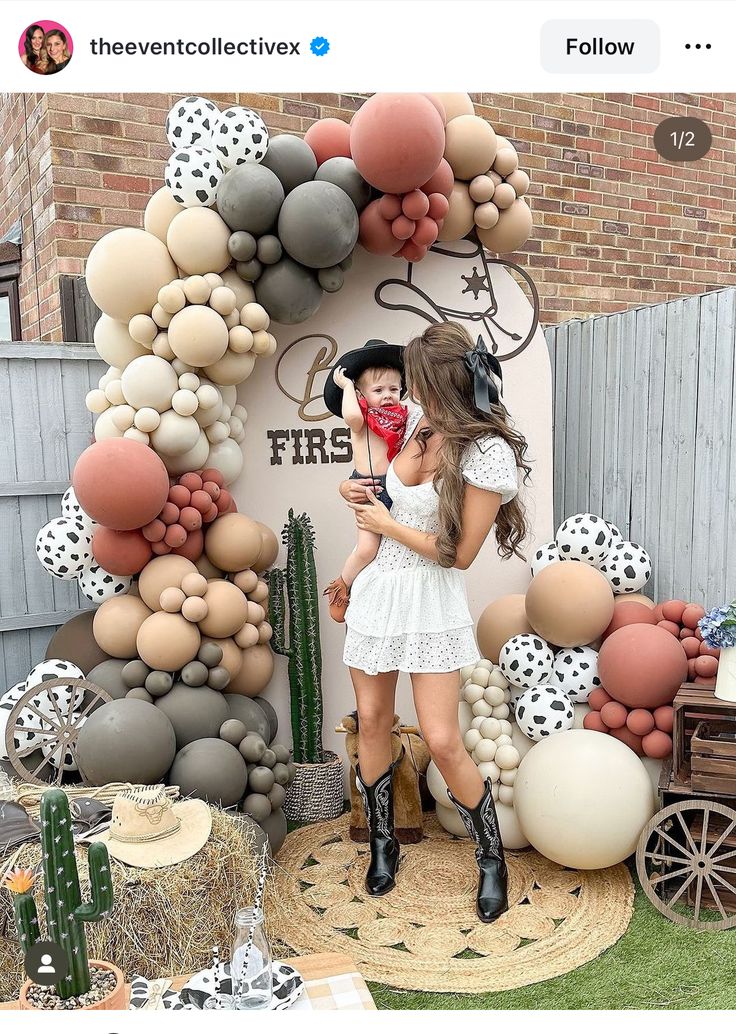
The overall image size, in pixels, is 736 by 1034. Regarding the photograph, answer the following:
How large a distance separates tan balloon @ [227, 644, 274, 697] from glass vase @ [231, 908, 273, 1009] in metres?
1.61

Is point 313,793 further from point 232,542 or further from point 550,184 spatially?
point 550,184

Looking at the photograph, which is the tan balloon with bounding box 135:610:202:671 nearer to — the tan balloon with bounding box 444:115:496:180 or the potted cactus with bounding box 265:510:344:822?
the potted cactus with bounding box 265:510:344:822

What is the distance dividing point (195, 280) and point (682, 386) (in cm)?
192

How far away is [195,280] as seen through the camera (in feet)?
9.30

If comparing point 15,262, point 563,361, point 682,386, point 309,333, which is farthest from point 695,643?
point 15,262

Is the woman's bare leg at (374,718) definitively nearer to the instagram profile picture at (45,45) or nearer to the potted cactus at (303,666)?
the potted cactus at (303,666)

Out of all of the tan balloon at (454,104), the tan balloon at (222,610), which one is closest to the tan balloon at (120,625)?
the tan balloon at (222,610)

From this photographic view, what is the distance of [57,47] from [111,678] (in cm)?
198

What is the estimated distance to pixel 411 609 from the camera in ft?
8.48

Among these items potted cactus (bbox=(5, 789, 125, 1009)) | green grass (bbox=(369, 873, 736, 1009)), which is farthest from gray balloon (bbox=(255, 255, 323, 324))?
green grass (bbox=(369, 873, 736, 1009))

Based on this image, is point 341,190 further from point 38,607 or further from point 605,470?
point 38,607

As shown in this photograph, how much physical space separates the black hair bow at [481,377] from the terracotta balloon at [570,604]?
90 centimetres

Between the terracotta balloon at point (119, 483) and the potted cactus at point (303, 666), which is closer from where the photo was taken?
the terracotta balloon at point (119, 483)

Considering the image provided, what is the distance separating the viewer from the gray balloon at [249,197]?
2805 millimetres
